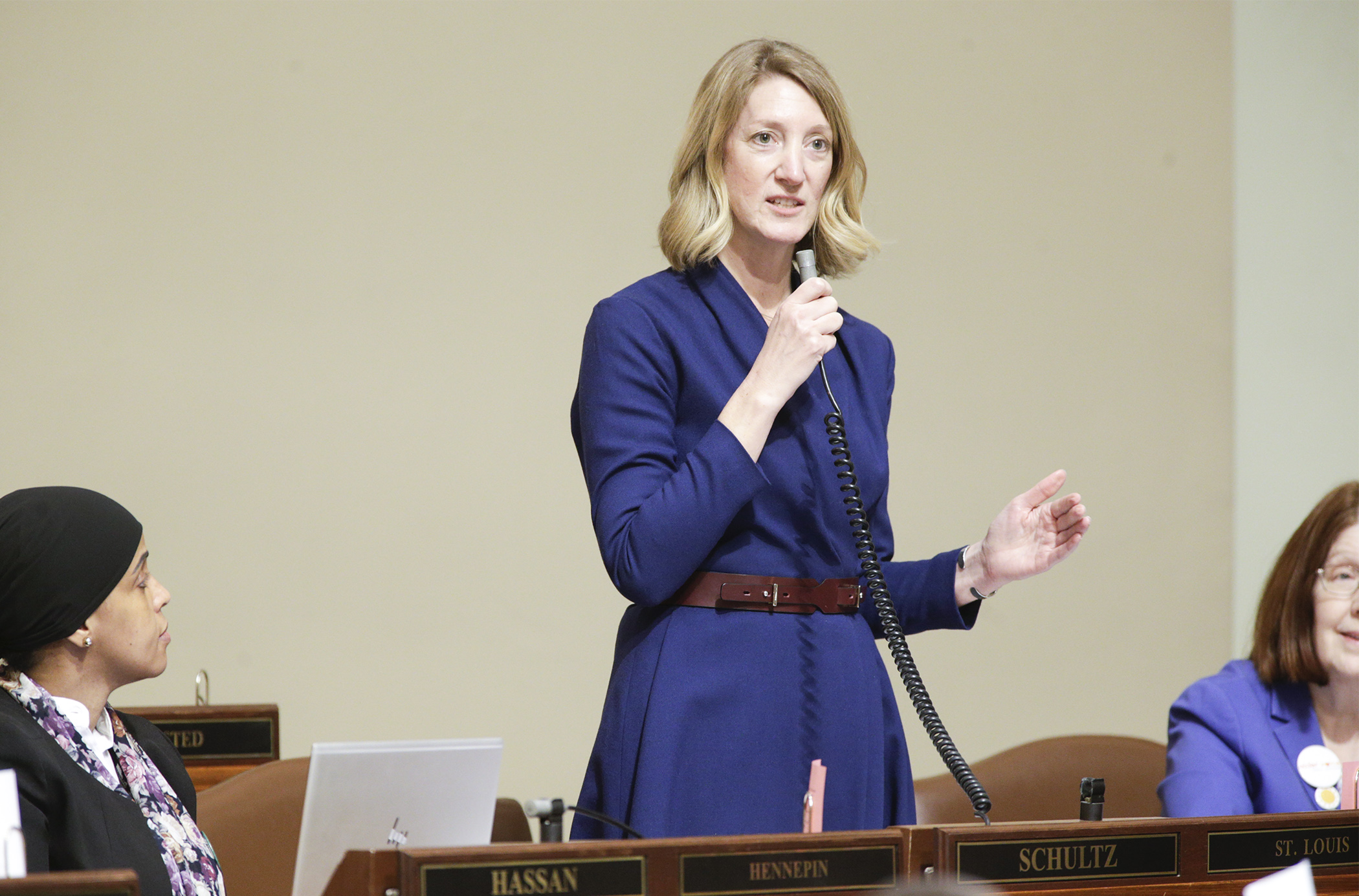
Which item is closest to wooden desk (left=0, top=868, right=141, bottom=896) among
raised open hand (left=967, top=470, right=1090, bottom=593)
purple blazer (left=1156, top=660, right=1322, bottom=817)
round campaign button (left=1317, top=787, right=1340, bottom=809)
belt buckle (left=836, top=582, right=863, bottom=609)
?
belt buckle (left=836, top=582, right=863, bottom=609)

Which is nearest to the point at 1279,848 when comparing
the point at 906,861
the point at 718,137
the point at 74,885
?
the point at 906,861

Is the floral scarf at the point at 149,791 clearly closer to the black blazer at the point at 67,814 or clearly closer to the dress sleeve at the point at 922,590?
the black blazer at the point at 67,814

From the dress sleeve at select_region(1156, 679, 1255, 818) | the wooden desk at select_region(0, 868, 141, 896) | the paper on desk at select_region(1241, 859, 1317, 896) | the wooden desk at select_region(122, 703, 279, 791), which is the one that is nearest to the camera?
the wooden desk at select_region(0, 868, 141, 896)

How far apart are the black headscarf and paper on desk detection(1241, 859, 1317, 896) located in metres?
1.28

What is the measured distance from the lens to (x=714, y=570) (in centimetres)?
151

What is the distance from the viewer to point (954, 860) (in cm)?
123

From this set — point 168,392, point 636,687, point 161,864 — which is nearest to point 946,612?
point 636,687

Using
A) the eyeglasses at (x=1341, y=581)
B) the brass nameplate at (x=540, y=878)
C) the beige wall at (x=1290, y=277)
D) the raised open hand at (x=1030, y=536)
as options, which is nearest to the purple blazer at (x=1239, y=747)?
the eyeglasses at (x=1341, y=581)

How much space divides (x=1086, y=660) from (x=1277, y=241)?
1313mm

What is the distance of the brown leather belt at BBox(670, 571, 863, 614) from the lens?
150 centimetres

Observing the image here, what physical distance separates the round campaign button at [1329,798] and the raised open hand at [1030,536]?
2.03 feet

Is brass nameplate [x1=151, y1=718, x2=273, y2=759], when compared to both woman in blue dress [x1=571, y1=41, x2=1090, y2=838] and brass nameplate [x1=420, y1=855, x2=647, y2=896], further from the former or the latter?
brass nameplate [x1=420, y1=855, x2=647, y2=896]

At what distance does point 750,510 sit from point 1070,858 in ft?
1.58

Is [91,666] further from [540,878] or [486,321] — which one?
[486,321]
